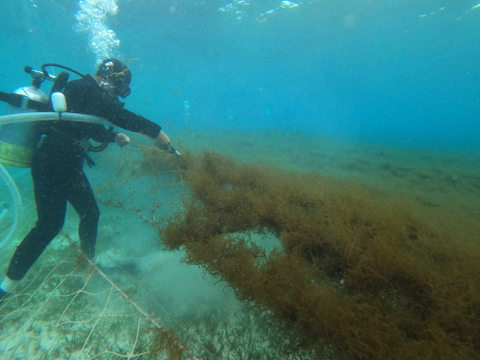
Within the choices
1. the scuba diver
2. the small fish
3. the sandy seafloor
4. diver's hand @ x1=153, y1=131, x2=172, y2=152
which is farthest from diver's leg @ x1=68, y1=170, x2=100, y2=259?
the small fish

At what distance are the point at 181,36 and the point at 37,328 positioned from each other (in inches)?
1312

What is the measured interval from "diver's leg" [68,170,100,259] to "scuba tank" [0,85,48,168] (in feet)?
2.42

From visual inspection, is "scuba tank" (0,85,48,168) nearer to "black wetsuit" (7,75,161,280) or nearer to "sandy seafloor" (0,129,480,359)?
"black wetsuit" (7,75,161,280)

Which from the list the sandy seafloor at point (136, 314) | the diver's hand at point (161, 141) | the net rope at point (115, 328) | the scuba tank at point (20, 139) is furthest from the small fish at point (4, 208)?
the diver's hand at point (161, 141)

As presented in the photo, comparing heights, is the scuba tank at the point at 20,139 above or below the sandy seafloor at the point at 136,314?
above

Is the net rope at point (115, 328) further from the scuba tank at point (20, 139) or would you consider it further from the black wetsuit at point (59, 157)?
the scuba tank at point (20, 139)

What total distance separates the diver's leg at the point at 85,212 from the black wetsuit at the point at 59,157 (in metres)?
0.22

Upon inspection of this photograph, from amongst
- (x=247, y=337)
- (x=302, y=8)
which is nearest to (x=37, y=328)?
(x=247, y=337)

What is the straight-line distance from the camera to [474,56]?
50.8m

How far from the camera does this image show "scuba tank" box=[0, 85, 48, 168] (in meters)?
3.08

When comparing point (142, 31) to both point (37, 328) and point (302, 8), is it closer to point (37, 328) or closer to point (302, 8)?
point (302, 8)

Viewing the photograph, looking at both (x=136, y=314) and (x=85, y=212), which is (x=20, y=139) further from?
(x=136, y=314)

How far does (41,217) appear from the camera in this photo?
333 centimetres

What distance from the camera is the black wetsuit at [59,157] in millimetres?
3262
